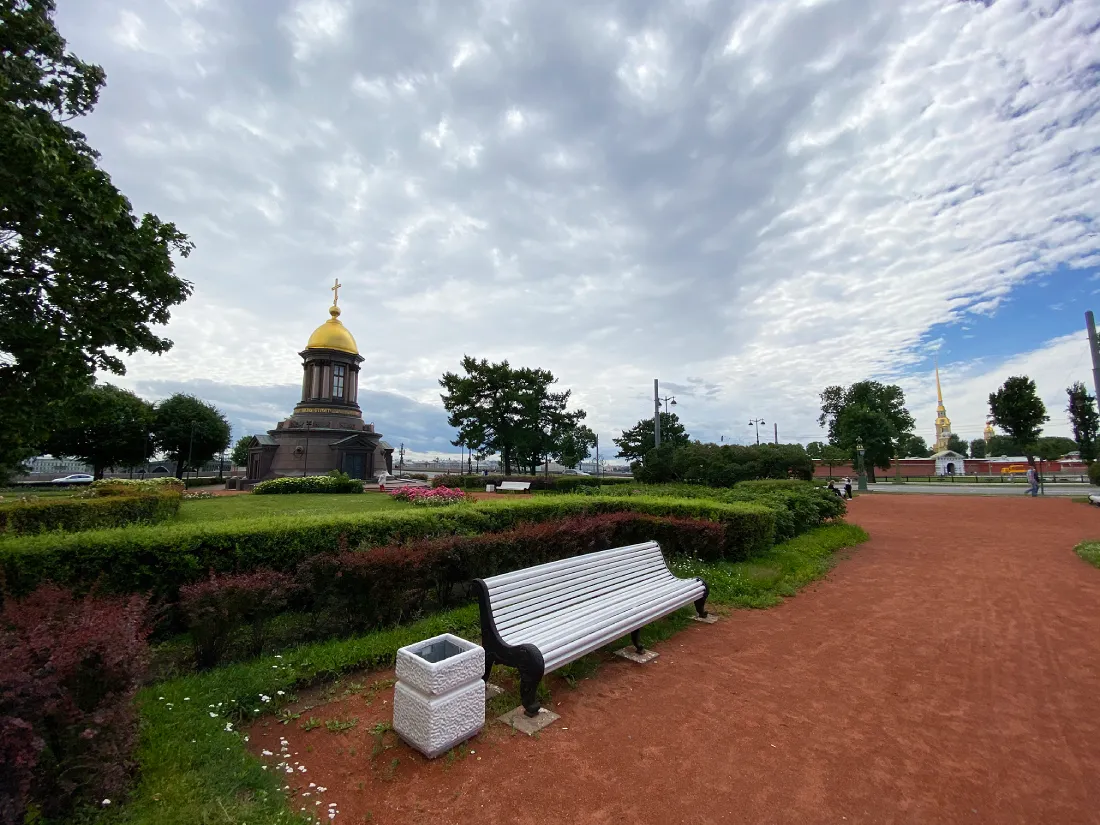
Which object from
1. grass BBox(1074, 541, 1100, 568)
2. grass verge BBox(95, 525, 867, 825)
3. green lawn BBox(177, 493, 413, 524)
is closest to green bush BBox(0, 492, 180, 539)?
green lawn BBox(177, 493, 413, 524)

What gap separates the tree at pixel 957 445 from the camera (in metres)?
91.3

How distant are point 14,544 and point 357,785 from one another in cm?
398

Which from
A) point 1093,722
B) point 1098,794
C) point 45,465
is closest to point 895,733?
point 1098,794

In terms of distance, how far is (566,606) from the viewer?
4.40 metres

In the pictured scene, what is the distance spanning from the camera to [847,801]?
2.69m

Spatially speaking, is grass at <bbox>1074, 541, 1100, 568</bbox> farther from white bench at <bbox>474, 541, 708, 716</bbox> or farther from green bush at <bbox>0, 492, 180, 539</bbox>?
Answer: green bush at <bbox>0, 492, 180, 539</bbox>

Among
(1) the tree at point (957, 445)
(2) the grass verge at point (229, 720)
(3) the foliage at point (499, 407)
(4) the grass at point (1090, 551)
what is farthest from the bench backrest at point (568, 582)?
(1) the tree at point (957, 445)

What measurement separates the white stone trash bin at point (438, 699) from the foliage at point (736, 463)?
19509 millimetres

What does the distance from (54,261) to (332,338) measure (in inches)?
1359

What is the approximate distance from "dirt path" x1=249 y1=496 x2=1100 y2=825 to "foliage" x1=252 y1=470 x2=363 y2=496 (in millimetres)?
24500

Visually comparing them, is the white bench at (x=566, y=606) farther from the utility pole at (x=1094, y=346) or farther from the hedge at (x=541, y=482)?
the hedge at (x=541, y=482)

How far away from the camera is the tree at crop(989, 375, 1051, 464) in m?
31.3

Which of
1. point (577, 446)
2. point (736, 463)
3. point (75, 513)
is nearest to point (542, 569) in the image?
point (75, 513)

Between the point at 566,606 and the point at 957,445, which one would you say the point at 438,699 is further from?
the point at 957,445
